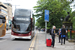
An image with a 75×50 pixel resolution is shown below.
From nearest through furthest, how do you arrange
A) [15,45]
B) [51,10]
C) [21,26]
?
[15,45] < [21,26] < [51,10]

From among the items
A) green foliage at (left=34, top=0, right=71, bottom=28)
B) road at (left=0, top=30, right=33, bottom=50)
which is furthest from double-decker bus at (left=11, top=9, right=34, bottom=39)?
green foliage at (left=34, top=0, right=71, bottom=28)

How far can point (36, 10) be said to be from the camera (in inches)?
1259

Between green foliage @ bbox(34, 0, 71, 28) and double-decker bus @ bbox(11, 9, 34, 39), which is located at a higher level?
green foliage @ bbox(34, 0, 71, 28)

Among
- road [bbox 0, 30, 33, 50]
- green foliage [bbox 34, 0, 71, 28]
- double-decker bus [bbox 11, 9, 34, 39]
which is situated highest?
green foliage [bbox 34, 0, 71, 28]

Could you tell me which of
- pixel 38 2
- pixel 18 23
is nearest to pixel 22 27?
pixel 18 23

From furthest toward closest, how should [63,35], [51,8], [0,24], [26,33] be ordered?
[51,8] → [26,33] → [0,24] → [63,35]

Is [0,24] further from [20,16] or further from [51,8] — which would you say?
[51,8]

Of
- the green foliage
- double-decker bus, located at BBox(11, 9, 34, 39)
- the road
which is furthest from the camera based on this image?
the green foliage

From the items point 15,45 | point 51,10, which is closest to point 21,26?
point 15,45

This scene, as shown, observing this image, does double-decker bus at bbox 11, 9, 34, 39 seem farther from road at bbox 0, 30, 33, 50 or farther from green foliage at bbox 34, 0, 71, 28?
green foliage at bbox 34, 0, 71, 28

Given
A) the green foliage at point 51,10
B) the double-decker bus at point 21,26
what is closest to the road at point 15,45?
the double-decker bus at point 21,26

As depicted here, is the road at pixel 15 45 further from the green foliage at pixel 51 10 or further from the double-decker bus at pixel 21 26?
the green foliage at pixel 51 10

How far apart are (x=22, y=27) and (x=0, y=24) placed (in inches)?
99.9

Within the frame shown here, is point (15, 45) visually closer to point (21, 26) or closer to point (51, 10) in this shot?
point (21, 26)
